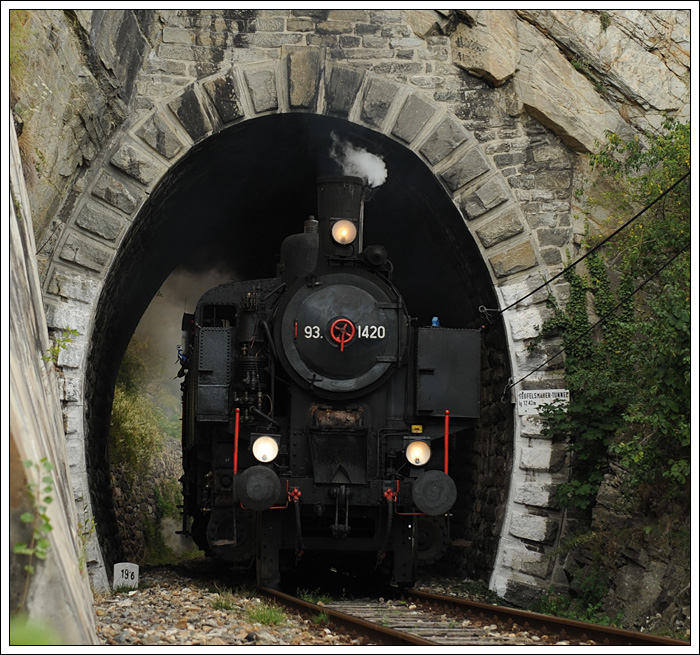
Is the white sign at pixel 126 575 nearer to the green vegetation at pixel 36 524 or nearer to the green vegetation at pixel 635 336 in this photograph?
the green vegetation at pixel 635 336

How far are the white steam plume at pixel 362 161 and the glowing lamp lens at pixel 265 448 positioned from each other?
13.5ft

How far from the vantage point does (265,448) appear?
8836 millimetres

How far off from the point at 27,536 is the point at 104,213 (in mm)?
6302

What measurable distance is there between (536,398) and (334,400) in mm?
2411

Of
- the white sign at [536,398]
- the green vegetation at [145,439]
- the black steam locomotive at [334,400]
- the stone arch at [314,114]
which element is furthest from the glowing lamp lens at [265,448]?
the green vegetation at [145,439]

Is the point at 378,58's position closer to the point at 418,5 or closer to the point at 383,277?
the point at 418,5

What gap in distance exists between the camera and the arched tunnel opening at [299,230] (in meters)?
11.0

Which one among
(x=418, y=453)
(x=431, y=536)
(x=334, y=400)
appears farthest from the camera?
(x=431, y=536)

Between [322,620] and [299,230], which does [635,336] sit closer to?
[322,620]

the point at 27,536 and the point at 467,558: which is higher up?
the point at 27,536

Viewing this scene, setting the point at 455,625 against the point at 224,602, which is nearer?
the point at 455,625

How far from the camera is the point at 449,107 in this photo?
35.5 feet

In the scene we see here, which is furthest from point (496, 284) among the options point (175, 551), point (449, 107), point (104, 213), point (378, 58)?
point (175, 551)

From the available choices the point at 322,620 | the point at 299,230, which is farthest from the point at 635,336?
the point at 299,230
